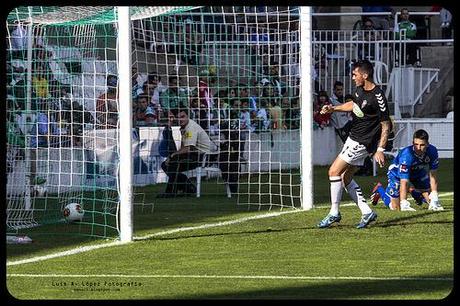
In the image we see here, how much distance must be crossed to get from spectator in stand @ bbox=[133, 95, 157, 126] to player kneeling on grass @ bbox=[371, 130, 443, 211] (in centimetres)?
591

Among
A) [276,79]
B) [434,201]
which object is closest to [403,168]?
[434,201]

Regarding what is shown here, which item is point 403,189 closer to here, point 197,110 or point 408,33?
point 197,110

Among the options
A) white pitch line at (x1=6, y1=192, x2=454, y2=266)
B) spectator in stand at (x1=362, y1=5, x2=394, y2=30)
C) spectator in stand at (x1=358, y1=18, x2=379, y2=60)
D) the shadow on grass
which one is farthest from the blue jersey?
spectator in stand at (x1=362, y1=5, x2=394, y2=30)

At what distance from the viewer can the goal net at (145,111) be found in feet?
58.8

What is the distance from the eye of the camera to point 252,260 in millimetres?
13281

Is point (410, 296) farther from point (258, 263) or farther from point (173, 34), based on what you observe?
point (173, 34)

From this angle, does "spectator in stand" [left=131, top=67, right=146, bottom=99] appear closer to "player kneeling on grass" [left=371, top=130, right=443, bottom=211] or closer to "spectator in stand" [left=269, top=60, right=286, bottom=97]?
"spectator in stand" [left=269, top=60, right=286, bottom=97]

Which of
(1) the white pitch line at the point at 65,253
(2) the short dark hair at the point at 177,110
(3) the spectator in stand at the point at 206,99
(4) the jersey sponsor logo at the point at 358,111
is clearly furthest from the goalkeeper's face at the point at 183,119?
(1) the white pitch line at the point at 65,253

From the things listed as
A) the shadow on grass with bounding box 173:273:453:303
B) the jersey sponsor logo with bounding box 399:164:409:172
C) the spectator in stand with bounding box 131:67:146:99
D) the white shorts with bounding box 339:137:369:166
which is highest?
the spectator in stand with bounding box 131:67:146:99

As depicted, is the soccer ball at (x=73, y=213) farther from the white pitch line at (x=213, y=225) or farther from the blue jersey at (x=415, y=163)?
the blue jersey at (x=415, y=163)

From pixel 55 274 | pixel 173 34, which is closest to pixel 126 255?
pixel 55 274

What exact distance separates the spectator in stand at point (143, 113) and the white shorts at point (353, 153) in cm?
777

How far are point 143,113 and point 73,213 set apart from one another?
21.2ft

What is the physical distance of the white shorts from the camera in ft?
50.9
